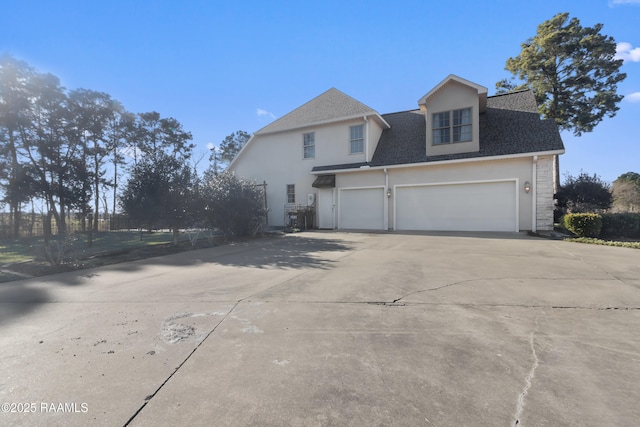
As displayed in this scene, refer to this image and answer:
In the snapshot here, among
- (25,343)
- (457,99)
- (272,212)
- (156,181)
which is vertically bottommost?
(25,343)

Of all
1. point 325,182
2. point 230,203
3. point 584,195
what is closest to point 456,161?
point 325,182

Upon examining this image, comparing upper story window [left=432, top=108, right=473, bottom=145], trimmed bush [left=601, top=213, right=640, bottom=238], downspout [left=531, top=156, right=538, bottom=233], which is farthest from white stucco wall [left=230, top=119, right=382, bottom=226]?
trimmed bush [left=601, top=213, right=640, bottom=238]

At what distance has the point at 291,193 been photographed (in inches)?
741

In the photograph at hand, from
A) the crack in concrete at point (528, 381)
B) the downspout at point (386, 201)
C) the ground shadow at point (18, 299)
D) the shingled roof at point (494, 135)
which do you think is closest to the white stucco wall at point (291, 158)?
the shingled roof at point (494, 135)

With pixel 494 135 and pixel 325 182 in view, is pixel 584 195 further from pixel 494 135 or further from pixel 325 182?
pixel 325 182

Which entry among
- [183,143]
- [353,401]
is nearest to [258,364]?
[353,401]

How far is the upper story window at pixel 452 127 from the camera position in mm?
13984

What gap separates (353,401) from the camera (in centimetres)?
209

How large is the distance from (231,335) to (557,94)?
24975mm

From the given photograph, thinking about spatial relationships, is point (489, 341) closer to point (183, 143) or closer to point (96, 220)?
point (96, 220)

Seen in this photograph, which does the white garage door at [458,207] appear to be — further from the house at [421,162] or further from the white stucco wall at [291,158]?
the white stucco wall at [291,158]

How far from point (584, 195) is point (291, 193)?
639 inches

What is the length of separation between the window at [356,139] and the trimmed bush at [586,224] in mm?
9737

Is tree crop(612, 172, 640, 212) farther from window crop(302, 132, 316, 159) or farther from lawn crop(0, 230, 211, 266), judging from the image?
lawn crop(0, 230, 211, 266)
